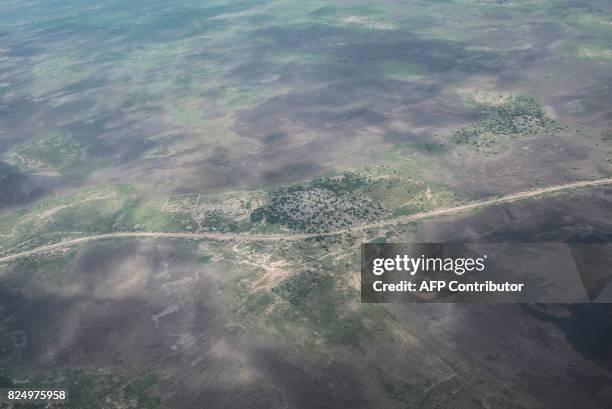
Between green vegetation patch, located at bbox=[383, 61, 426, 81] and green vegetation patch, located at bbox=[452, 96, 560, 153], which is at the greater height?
green vegetation patch, located at bbox=[383, 61, 426, 81]

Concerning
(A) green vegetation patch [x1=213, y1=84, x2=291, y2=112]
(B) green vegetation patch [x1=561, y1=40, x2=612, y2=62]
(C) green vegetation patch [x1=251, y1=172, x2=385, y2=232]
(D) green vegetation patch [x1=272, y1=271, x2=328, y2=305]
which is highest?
(B) green vegetation patch [x1=561, y1=40, x2=612, y2=62]

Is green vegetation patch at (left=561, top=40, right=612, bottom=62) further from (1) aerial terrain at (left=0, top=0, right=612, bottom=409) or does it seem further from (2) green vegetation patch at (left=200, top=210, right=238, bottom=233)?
(2) green vegetation patch at (left=200, top=210, right=238, bottom=233)

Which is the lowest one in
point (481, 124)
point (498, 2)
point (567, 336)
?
point (567, 336)

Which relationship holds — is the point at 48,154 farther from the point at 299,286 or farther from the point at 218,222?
the point at 299,286

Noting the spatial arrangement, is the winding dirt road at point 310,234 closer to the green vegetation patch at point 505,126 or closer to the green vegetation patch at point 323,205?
the green vegetation patch at point 323,205

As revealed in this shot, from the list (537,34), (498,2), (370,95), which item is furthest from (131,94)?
(498,2)

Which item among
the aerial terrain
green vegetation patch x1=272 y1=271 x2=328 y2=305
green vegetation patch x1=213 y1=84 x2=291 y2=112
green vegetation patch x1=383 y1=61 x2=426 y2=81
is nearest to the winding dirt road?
the aerial terrain

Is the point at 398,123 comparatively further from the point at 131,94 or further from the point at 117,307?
the point at 131,94
